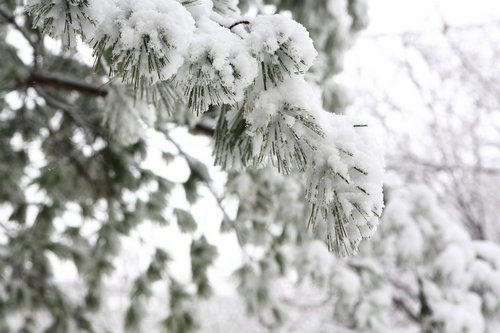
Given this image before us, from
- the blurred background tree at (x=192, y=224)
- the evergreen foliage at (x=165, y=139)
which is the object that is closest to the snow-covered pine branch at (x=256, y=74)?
the evergreen foliage at (x=165, y=139)

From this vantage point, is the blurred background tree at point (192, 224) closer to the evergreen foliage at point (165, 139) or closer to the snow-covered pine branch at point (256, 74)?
the evergreen foliage at point (165, 139)

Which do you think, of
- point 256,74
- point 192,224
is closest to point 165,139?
point 192,224

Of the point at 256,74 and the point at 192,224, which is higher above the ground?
the point at 256,74

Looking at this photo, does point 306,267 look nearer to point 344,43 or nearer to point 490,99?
point 344,43

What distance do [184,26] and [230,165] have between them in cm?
49

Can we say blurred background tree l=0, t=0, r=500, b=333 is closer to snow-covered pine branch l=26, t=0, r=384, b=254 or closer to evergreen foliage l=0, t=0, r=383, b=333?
evergreen foliage l=0, t=0, r=383, b=333

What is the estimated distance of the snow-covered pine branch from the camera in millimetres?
762

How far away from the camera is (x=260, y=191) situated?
2818 mm

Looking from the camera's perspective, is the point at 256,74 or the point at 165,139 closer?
the point at 256,74

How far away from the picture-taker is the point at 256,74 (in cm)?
80

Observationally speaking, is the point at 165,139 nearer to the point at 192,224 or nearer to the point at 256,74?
the point at 192,224

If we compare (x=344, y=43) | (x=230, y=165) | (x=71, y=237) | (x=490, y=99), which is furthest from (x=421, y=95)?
(x=230, y=165)

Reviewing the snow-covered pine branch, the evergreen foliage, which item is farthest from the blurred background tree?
the snow-covered pine branch

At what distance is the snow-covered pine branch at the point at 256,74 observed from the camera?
762mm
